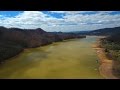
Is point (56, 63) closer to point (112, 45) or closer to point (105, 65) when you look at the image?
point (105, 65)

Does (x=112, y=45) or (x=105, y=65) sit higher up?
(x=112, y=45)

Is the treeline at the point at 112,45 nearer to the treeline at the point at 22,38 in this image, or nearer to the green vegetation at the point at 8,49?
the treeline at the point at 22,38

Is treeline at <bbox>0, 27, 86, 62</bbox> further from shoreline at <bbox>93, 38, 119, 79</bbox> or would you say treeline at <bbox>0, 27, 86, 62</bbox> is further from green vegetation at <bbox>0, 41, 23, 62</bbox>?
shoreline at <bbox>93, 38, 119, 79</bbox>

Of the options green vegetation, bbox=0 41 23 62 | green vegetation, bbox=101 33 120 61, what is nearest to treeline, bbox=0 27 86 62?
green vegetation, bbox=0 41 23 62

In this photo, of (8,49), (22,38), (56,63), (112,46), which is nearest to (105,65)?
(112,46)
